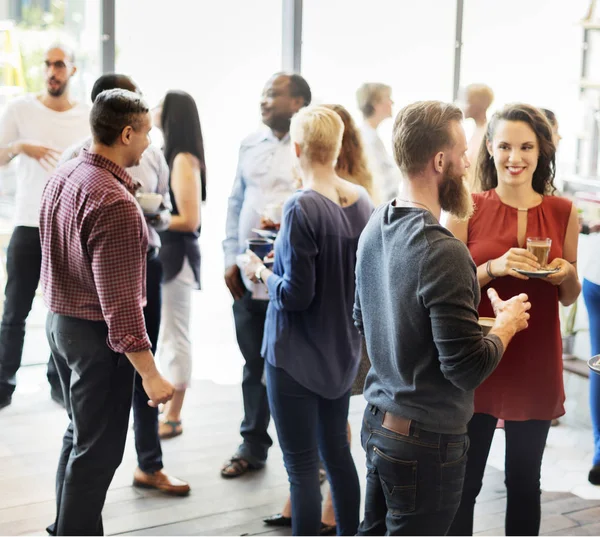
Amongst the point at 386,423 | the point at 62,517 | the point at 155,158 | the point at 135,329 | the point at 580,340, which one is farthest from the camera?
the point at 580,340

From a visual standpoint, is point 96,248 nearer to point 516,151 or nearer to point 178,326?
point 516,151

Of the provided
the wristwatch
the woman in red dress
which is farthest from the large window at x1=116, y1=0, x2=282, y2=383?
the woman in red dress

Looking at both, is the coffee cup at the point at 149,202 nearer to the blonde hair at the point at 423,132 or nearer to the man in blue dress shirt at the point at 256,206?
the man in blue dress shirt at the point at 256,206

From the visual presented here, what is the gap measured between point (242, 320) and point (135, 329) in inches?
53.6

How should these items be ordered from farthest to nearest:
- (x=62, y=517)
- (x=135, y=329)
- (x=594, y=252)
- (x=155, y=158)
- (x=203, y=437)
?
(x=203, y=437) → (x=594, y=252) → (x=155, y=158) → (x=62, y=517) → (x=135, y=329)

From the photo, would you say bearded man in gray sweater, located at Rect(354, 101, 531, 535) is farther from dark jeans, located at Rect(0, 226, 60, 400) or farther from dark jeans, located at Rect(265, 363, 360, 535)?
dark jeans, located at Rect(0, 226, 60, 400)

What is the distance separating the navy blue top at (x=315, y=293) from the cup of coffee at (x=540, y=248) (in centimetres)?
50

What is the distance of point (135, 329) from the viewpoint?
2.31 meters

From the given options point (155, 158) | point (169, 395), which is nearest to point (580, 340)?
point (155, 158)

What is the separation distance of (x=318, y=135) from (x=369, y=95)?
238 centimetres

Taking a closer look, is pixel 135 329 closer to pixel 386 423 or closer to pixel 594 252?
pixel 386 423

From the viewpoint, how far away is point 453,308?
179cm

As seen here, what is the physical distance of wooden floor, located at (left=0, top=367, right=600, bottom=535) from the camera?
10.3 ft

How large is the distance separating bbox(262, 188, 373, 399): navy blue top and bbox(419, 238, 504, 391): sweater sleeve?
28.1 inches
